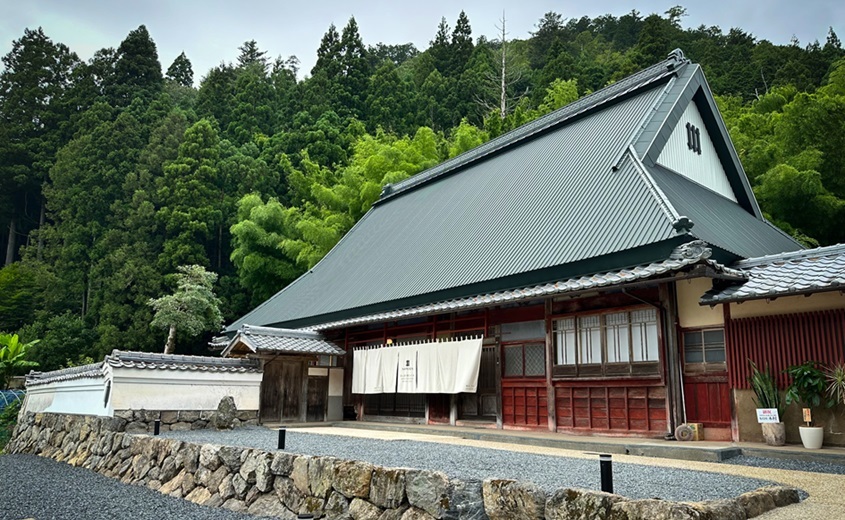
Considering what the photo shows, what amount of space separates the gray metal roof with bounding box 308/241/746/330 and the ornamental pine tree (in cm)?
1475

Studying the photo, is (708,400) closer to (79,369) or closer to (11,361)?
(79,369)

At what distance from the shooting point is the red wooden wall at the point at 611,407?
314 inches

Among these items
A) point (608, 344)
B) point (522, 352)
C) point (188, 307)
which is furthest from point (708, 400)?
point (188, 307)

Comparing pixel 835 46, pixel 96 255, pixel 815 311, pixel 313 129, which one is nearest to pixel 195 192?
pixel 96 255

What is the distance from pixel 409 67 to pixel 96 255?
30.7 metres

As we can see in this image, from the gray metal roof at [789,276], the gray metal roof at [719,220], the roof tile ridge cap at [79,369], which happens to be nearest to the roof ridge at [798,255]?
the gray metal roof at [789,276]

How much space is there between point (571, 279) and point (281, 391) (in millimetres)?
7006

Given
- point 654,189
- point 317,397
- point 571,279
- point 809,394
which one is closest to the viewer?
point 809,394

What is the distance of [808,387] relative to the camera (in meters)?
6.70

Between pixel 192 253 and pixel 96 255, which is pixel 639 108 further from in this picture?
pixel 96 255

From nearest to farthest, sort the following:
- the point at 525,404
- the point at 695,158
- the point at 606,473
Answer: the point at 606,473, the point at 525,404, the point at 695,158

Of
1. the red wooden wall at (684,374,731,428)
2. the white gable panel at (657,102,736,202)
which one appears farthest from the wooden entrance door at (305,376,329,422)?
the white gable panel at (657,102,736,202)

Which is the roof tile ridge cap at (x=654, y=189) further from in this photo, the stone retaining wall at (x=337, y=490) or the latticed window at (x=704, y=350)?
the stone retaining wall at (x=337, y=490)

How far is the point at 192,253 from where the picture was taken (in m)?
26.7
